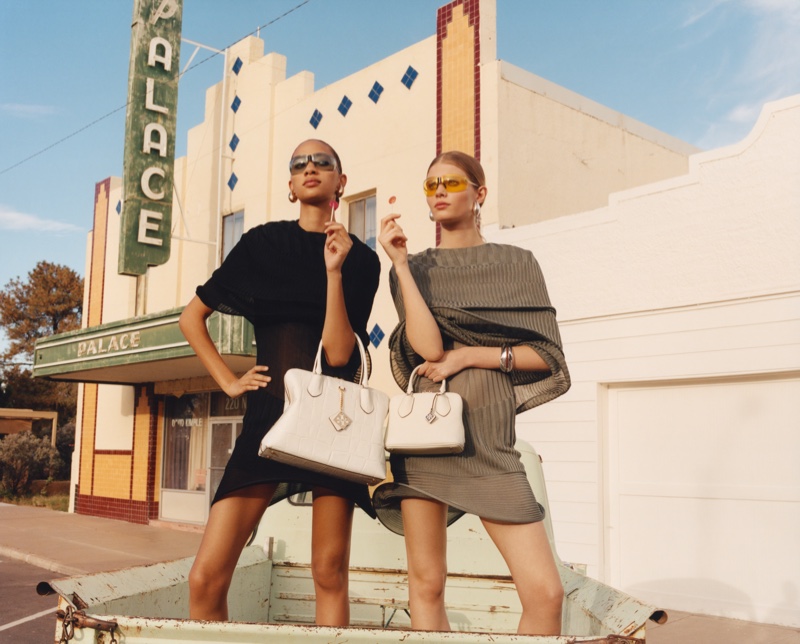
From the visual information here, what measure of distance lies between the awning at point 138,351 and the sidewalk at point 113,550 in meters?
2.86

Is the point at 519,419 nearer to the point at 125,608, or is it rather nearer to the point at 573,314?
the point at 573,314

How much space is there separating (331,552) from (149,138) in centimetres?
1258

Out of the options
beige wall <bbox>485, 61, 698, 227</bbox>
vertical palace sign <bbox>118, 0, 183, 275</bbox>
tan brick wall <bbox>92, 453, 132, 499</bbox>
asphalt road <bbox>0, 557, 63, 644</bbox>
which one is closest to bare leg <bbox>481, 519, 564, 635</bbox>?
asphalt road <bbox>0, 557, 63, 644</bbox>

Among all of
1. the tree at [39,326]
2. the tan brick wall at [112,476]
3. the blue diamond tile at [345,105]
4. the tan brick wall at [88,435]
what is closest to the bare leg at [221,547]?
the blue diamond tile at [345,105]

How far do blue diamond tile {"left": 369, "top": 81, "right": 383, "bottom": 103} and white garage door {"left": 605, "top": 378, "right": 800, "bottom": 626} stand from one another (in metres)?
5.59

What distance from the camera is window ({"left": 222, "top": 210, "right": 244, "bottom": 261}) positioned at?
565 inches

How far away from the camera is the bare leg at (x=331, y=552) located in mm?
2748

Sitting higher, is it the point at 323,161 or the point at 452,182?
the point at 323,161

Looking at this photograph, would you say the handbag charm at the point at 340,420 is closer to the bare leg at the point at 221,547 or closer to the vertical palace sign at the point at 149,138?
the bare leg at the point at 221,547

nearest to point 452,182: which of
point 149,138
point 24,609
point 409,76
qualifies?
point 24,609

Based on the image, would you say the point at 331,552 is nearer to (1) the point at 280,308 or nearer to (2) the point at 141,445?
(1) the point at 280,308

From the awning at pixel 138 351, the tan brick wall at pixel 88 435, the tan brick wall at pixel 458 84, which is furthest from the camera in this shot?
the tan brick wall at pixel 88 435

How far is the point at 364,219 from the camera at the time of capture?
1214cm

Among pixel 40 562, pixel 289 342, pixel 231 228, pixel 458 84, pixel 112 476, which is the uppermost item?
pixel 458 84
